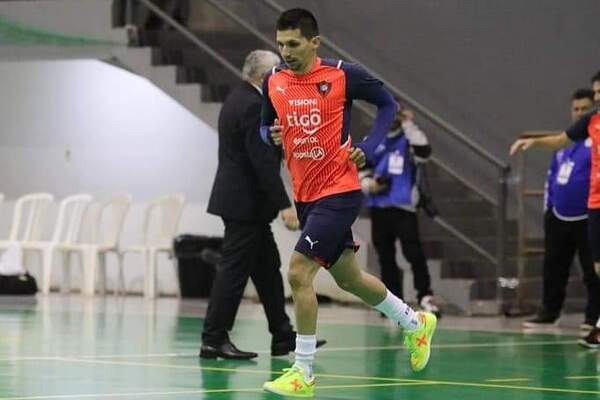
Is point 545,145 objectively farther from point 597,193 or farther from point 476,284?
point 476,284

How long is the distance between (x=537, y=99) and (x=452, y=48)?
108cm

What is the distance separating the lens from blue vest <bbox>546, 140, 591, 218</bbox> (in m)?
13.0

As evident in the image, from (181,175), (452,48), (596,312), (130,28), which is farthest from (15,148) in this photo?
(596,312)

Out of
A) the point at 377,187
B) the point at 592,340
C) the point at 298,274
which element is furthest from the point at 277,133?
the point at 377,187

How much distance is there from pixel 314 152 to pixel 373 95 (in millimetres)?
462

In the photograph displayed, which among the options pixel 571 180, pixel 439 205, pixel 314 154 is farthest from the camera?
pixel 439 205

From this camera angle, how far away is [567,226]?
13320 mm

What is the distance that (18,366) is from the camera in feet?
29.3

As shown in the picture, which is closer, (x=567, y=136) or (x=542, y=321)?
(x=567, y=136)

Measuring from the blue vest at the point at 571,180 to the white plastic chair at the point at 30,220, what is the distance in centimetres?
733

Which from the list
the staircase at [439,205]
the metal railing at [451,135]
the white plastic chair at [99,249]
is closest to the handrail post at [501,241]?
the metal railing at [451,135]

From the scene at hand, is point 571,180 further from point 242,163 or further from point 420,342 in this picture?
point 420,342

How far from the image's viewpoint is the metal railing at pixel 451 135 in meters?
15.1

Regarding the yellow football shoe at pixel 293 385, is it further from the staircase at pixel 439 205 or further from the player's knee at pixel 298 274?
the staircase at pixel 439 205
